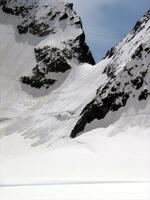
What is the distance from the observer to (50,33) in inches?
3802

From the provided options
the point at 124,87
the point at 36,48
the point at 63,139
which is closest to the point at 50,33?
the point at 36,48

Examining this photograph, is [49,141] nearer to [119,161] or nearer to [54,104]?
[54,104]

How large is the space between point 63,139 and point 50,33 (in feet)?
156

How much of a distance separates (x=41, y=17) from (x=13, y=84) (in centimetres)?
2084

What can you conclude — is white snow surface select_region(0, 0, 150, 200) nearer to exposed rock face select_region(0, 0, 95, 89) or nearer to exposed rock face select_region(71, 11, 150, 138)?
exposed rock face select_region(71, 11, 150, 138)

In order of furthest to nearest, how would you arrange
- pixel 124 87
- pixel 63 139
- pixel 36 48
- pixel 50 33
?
pixel 50 33
pixel 36 48
pixel 124 87
pixel 63 139

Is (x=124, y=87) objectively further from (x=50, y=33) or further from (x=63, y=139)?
(x=50, y=33)

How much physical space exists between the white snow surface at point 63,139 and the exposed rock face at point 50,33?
8.35 feet

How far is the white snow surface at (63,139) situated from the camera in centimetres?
1985

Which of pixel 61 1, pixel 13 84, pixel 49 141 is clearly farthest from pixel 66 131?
pixel 61 1

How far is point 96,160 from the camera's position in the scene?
36.3 meters

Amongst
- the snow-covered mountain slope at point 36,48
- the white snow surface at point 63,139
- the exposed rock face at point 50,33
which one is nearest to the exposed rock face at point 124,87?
the white snow surface at point 63,139

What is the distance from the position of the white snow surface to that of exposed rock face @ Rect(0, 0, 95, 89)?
2545mm

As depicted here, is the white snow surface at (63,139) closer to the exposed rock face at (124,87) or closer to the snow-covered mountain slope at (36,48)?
the snow-covered mountain slope at (36,48)
